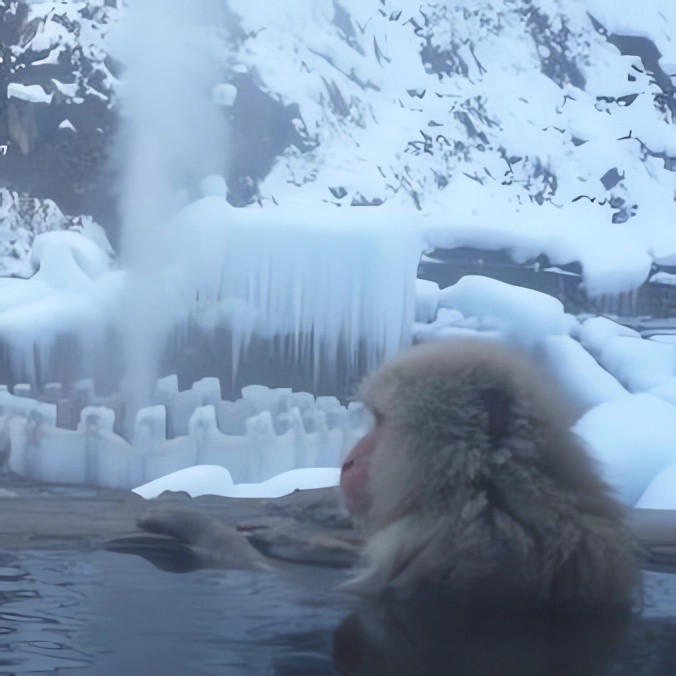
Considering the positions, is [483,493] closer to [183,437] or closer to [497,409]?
[497,409]

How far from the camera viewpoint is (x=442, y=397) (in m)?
0.75

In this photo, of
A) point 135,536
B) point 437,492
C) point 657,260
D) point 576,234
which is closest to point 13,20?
point 576,234

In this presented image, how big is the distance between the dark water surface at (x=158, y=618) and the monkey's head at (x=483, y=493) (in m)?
0.08

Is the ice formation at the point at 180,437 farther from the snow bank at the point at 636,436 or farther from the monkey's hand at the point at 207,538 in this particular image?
the monkey's hand at the point at 207,538

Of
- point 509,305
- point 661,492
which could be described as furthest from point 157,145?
point 661,492

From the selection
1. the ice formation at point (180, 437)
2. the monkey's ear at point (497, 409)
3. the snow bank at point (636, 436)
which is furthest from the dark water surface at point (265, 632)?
the ice formation at point (180, 437)

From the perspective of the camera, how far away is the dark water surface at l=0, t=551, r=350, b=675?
70 cm

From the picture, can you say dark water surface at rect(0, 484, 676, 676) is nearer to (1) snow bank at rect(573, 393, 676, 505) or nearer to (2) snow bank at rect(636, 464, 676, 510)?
(2) snow bank at rect(636, 464, 676, 510)

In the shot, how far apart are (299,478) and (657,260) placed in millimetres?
1483

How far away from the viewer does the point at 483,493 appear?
73cm

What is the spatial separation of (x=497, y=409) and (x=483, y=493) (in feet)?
0.19

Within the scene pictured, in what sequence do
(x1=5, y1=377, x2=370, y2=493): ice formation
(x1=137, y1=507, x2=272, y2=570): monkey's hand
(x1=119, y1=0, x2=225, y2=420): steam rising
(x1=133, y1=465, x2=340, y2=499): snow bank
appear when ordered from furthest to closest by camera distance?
(x1=119, y1=0, x2=225, y2=420): steam rising
(x1=5, y1=377, x2=370, y2=493): ice formation
(x1=133, y1=465, x2=340, y2=499): snow bank
(x1=137, y1=507, x2=272, y2=570): monkey's hand

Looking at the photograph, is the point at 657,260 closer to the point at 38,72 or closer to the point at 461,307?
the point at 461,307

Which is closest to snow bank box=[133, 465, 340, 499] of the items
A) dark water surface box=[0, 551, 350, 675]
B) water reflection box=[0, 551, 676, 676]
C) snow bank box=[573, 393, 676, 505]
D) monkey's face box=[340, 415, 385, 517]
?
snow bank box=[573, 393, 676, 505]
